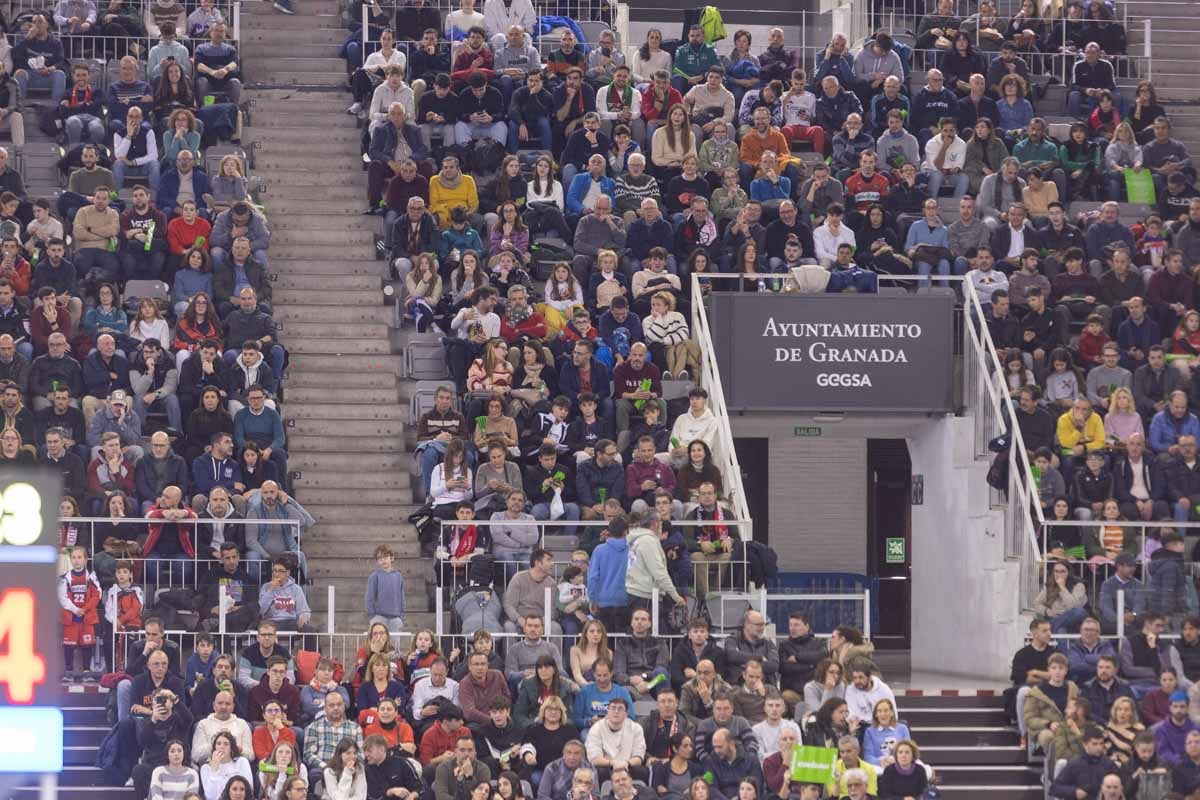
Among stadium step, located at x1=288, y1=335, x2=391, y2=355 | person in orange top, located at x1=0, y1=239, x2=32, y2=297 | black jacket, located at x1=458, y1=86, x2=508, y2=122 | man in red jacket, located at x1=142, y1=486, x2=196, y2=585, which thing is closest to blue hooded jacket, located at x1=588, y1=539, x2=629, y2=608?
man in red jacket, located at x1=142, y1=486, x2=196, y2=585

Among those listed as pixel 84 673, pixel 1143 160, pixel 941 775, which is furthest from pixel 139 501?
pixel 1143 160

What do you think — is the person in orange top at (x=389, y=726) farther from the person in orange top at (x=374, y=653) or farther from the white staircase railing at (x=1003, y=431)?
the white staircase railing at (x=1003, y=431)

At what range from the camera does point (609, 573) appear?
911 inches

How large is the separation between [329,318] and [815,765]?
956 centimetres

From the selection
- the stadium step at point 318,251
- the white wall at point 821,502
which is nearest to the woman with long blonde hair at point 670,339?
the stadium step at point 318,251

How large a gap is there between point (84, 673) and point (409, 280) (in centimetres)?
666

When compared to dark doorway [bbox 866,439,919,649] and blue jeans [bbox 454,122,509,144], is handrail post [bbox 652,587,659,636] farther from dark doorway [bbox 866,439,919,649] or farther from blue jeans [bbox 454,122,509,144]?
dark doorway [bbox 866,439,919,649]

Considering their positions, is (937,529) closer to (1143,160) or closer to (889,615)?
(1143,160)

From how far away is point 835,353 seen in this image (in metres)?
28.2

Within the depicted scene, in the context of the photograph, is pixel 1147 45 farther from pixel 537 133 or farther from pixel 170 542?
pixel 170 542

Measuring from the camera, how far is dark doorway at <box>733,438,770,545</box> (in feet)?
123

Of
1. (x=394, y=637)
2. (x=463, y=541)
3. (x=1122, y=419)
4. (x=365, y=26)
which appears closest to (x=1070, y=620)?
(x=1122, y=419)

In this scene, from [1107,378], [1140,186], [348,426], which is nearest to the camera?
[348,426]

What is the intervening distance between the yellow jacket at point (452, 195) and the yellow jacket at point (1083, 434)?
708cm
